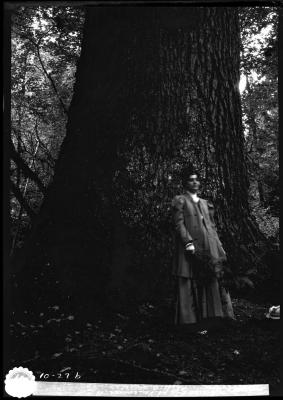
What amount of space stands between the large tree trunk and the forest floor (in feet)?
1.49

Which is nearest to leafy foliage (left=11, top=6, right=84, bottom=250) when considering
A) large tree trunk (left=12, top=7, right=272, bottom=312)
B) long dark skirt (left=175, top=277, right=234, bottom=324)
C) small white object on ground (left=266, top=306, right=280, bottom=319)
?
large tree trunk (left=12, top=7, right=272, bottom=312)

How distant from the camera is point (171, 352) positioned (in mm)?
3857

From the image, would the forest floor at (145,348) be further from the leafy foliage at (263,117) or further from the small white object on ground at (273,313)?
the leafy foliage at (263,117)

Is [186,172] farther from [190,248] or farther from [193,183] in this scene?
[190,248]

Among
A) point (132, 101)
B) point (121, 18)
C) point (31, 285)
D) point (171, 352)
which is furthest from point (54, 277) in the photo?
point (121, 18)

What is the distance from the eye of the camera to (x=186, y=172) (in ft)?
13.4

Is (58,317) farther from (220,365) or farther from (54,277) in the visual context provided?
(220,365)

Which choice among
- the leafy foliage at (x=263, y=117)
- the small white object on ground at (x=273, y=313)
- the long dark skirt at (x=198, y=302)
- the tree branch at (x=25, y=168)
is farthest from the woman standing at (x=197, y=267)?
the tree branch at (x=25, y=168)

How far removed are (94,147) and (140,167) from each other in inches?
20.9

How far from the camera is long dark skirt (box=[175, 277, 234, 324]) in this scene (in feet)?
12.9

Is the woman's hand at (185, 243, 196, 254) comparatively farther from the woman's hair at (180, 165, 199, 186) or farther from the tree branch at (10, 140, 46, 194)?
the tree branch at (10, 140, 46, 194)

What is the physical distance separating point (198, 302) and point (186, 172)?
52.4 inches

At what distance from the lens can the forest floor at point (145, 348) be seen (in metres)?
3.81

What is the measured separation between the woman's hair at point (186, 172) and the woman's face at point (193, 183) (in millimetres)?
30
